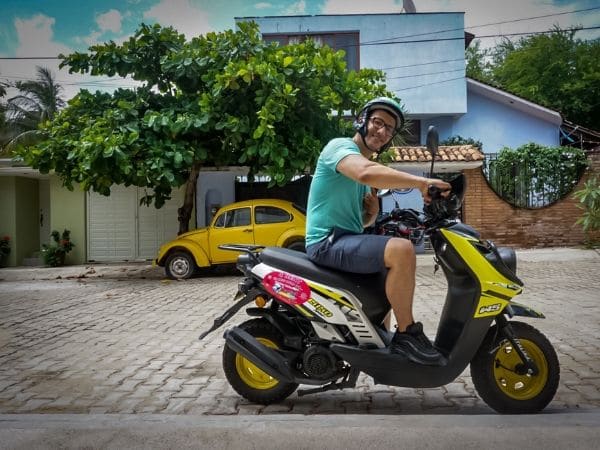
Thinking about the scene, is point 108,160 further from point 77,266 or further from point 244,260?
point 244,260

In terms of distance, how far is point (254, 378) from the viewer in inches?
150

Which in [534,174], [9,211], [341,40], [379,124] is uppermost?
[341,40]

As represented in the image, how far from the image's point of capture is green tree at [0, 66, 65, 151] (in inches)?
1077

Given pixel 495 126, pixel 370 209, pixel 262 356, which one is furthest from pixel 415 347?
pixel 495 126

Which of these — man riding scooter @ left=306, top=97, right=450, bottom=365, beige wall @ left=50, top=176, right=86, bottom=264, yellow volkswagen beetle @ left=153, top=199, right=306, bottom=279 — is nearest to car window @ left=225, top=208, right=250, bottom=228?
yellow volkswagen beetle @ left=153, top=199, right=306, bottom=279

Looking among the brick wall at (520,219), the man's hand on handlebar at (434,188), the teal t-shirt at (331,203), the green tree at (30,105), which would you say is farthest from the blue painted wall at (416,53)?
the man's hand on handlebar at (434,188)

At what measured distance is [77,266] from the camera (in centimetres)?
1563

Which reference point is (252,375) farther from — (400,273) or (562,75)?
(562,75)

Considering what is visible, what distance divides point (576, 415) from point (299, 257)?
6.26ft

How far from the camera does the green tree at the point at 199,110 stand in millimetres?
10523

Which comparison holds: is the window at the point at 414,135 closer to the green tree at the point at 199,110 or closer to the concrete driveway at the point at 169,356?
the green tree at the point at 199,110

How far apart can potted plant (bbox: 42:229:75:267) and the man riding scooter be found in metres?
13.9

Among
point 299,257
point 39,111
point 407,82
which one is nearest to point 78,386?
point 299,257

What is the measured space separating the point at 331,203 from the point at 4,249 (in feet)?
50.5
